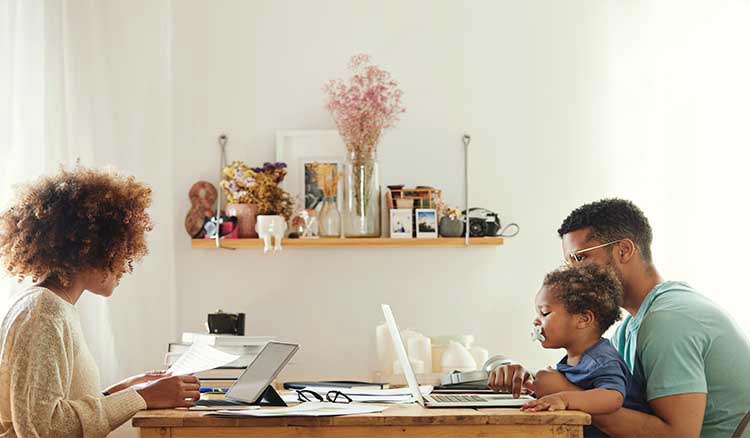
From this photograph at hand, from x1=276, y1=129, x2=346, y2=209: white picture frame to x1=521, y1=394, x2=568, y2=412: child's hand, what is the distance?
1.77 meters

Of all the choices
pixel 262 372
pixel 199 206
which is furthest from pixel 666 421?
pixel 199 206

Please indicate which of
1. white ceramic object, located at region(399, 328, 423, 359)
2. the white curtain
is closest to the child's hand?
white ceramic object, located at region(399, 328, 423, 359)

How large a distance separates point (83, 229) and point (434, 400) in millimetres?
891

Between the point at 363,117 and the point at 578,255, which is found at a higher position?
the point at 363,117

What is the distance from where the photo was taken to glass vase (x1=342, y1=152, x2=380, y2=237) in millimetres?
3416

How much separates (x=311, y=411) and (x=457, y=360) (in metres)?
1.39

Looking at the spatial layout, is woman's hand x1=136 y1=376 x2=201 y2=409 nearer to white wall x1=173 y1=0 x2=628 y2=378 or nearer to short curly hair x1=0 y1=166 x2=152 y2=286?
short curly hair x1=0 y1=166 x2=152 y2=286

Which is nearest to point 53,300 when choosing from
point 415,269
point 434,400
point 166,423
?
point 166,423

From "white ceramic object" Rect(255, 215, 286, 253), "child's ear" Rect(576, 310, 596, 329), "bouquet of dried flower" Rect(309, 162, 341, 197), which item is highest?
"bouquet of dried flower" Rect(309, 162, 341, 197)

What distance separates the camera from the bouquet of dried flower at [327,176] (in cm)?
350

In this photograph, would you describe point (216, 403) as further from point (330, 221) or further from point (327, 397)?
point (330, 221)

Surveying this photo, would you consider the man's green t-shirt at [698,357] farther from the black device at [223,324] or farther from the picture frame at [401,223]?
the black device at [223,324]

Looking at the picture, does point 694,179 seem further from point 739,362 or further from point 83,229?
point 83,229

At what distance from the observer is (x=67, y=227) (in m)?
2.06
